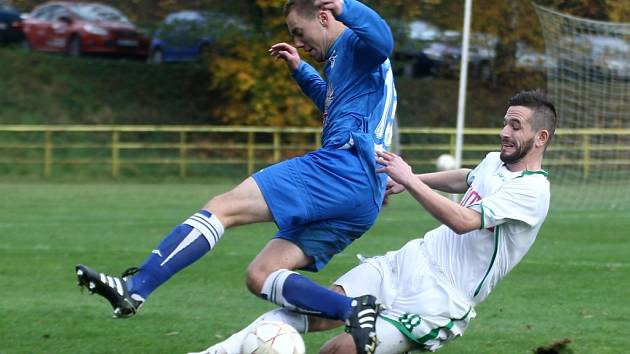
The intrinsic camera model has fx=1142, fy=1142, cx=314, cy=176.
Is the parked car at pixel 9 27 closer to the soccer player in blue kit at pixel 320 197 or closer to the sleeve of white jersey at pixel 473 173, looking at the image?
the soccer player in blue kit at pixel 320 197

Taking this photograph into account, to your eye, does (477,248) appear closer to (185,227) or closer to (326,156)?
(326,156)

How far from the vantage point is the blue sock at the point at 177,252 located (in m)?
5.43

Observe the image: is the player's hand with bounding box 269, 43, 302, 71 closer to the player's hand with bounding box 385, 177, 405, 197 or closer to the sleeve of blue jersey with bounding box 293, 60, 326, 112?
the sleeve of blue jersey with bounding box 293, 60, 326, 112

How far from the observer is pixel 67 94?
2969 centimetres

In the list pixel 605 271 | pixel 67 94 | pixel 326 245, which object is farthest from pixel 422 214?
pixel 67 94

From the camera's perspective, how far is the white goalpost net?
18219mm

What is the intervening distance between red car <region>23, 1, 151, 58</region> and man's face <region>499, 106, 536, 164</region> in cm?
2580

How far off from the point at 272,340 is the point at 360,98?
1.35m

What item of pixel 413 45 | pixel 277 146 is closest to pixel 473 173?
pixel 277 146

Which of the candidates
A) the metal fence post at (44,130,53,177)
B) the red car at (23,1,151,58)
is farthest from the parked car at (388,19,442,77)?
the metal fence post at (44,130,53,177)

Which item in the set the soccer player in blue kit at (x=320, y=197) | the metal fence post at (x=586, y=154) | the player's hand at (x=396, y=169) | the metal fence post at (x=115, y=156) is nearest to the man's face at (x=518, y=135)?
the player's hand at (x=396, y=169)

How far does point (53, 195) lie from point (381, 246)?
31.1 ft

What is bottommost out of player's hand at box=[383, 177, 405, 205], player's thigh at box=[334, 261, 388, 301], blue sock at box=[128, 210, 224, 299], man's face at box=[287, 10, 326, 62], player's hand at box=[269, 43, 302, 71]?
player's thigh at box=[334, 261, 388, 301]

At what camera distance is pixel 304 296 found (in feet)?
18.5
